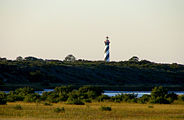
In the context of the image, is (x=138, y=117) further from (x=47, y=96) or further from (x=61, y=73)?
(x=61, y=73)

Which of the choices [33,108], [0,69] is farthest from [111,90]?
[33,108]

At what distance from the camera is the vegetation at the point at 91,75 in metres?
68.3

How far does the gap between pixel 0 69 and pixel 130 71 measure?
2495 cm

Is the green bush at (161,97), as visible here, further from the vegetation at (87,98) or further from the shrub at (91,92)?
the shrub at (91,92)

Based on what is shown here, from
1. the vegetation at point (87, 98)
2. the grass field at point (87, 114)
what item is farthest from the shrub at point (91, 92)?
the grass field at point (87, 114)

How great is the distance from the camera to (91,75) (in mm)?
82375

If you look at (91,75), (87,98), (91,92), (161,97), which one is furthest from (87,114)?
(91,75)

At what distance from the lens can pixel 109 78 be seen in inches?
3228

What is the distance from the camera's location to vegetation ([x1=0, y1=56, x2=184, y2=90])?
68.3m

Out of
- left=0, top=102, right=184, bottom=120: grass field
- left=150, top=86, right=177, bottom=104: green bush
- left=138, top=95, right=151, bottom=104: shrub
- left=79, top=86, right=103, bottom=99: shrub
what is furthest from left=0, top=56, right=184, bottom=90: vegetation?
left=0, top=102, right=184, bottom=120: grass field

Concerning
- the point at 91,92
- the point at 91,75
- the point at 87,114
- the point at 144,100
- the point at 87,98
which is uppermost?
the point at 91,75

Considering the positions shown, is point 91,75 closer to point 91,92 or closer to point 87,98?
point 91,92

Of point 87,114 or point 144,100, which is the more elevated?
point 144,100

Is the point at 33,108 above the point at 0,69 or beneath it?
beneath
